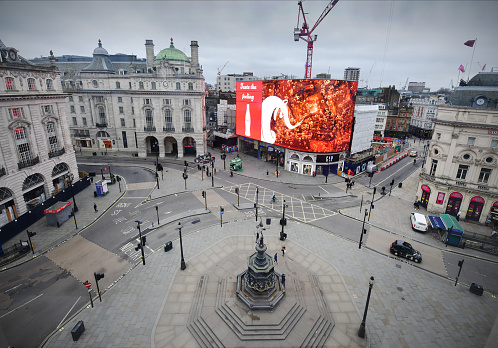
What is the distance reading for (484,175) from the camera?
32.5m

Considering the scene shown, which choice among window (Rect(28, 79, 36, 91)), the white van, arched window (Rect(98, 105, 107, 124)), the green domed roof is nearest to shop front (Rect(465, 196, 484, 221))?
the white van

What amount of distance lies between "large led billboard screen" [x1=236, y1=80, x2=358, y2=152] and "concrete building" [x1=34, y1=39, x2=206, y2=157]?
1595 cm

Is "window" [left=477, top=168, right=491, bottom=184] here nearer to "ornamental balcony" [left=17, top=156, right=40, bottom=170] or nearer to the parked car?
the parked car

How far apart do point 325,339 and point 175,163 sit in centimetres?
4805

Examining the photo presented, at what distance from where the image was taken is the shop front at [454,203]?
34594 mm

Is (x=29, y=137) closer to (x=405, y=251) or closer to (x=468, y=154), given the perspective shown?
(x=405, y=251)

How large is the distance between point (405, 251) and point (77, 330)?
29733mm

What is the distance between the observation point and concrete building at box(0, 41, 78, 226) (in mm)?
29922

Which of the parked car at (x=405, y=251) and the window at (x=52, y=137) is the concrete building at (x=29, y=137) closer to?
the window at (x=52, y=137)

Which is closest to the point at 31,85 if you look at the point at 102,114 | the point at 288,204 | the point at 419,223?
the point at 102,114

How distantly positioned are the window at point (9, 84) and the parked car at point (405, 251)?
48070 mm

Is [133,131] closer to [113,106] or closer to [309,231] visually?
[113,106]

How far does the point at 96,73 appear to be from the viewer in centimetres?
5888

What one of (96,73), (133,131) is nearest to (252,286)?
(133,131)
